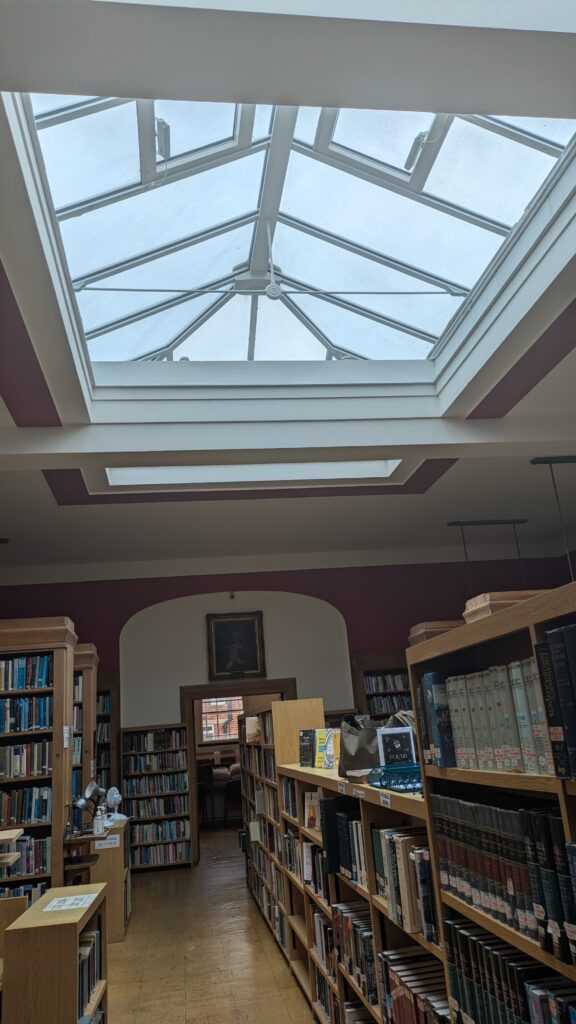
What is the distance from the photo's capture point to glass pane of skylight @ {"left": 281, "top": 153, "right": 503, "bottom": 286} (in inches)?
172

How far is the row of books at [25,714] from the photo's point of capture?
18.7 feet

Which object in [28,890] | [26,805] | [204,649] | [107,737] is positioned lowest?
[28,890]

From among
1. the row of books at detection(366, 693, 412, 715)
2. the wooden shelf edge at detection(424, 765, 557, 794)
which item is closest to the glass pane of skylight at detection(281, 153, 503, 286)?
the wooden shelf edge at detection(424, 765, 557, 794)

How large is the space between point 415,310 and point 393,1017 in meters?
4.33

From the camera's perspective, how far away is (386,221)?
457 cm

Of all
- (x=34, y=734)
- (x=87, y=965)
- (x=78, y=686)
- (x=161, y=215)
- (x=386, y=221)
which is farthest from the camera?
(x=78, y=686)

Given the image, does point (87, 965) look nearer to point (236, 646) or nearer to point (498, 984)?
point (498, 984)

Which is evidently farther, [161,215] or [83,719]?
[83,719]

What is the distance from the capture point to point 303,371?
18.5 ft

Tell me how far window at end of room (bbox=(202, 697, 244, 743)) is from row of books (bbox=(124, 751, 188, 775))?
584 centimetres

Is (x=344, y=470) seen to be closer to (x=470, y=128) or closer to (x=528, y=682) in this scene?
(x=470, y=128)

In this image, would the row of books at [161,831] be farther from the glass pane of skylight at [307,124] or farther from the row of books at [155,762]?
the glass pane of skylight at [307,124]

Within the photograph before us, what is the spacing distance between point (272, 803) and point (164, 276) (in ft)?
13.5

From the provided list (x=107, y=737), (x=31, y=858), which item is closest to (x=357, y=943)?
(x=31, y=858)
